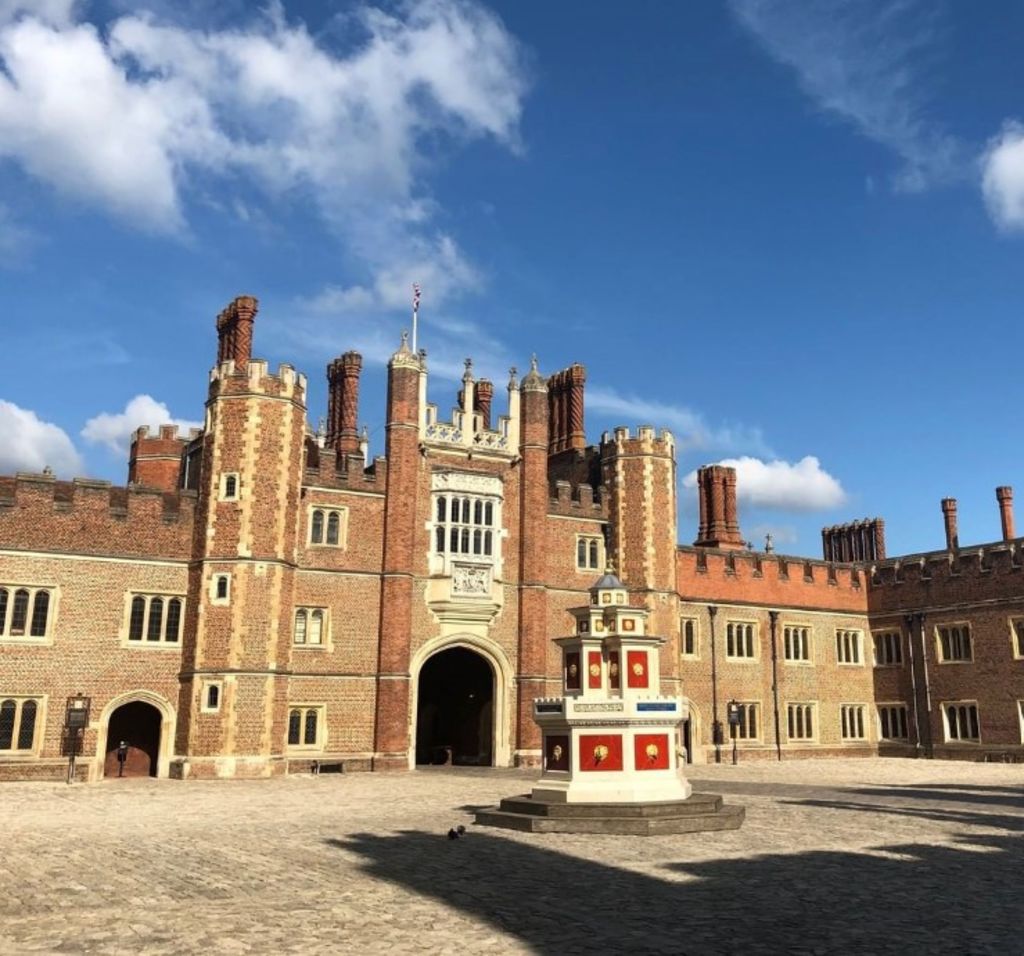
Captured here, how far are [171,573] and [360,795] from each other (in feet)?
34.0

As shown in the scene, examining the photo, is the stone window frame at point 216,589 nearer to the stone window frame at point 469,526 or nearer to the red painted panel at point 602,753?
the stone window frame at point 469,526

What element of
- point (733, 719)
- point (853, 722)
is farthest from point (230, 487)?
point (853, 722)

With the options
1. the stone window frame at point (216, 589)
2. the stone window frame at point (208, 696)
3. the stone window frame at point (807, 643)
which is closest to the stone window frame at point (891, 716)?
the stone window frame at point (807, 643)

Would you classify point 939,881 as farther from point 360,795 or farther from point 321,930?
point 360,795

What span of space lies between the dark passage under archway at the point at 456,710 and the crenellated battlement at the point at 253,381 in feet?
33.1

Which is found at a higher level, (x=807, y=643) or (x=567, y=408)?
(x=567, y=408)

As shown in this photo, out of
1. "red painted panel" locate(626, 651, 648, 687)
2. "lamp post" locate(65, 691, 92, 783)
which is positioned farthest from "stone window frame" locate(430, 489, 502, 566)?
"red painted panel" locate(626, 651, 648, 687)

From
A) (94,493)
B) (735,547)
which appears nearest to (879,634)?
(735,547)

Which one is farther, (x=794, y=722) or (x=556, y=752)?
(x=794, y=722)

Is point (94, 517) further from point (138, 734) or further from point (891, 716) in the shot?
point (891, 716)

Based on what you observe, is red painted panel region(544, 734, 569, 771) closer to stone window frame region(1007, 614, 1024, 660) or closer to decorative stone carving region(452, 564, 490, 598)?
decorative stone carving region(452, 564, 490, 598)

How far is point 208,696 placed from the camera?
91.6 feet

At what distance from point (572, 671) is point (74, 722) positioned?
48.1 ft

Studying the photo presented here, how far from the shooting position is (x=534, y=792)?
58.9ft
